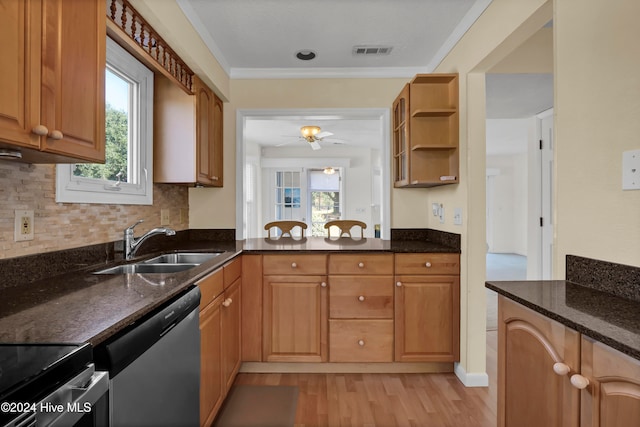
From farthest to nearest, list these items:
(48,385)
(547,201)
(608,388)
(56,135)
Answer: (547,201)
(56,135)
(608,388)
(48,385)

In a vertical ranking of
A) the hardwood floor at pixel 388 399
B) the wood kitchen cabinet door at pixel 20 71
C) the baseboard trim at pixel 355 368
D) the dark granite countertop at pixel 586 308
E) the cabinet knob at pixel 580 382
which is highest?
the wood kitchen cabinet door at pixel 20 71

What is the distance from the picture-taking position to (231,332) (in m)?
2.08

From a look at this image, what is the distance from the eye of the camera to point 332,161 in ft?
21.4

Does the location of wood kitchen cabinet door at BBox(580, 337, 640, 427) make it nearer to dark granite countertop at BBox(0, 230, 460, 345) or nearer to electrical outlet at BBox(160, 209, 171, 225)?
dark granite countertop at BBox(0, 230, 460, 345)

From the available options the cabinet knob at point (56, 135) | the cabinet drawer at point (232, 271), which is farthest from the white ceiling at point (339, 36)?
the cabinet drawer at point (232, 271)

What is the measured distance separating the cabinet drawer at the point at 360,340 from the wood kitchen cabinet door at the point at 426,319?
0.08 meters

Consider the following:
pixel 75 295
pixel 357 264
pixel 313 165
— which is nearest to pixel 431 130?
pixel 357 264

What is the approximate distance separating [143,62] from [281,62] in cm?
109

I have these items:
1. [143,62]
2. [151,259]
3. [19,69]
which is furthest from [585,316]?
[143,62]

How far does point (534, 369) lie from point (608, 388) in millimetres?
270

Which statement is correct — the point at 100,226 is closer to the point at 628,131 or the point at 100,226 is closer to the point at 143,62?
the point at 143,62

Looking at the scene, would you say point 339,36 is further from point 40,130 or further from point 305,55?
point 40,130

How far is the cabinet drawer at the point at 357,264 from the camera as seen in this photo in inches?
93.5

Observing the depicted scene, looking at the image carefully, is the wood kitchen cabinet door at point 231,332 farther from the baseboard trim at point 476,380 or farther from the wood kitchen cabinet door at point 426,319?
the baseboard trim at point 476,380
